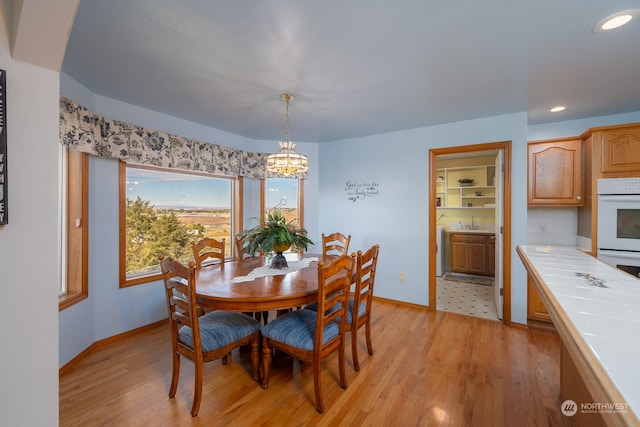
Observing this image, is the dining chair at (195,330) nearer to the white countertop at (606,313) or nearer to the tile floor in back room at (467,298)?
the white countertop at (606,313)

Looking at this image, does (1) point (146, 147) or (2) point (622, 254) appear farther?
(1) point (146, 147)

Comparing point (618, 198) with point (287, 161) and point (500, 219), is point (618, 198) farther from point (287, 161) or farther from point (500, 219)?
point (287, 161)

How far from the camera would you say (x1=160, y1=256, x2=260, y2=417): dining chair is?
1607 mm

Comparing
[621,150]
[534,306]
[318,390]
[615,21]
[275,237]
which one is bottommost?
[318,390]

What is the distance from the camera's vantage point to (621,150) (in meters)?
2.55

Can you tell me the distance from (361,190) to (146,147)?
2.72 meters

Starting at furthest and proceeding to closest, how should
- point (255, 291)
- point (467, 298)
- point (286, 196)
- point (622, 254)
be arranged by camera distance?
point (286, 196) → point (467, 298) → point (622, 254) → point (255, 291)

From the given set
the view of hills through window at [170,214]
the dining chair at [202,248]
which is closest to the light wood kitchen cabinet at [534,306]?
the dining chair at [202,248]

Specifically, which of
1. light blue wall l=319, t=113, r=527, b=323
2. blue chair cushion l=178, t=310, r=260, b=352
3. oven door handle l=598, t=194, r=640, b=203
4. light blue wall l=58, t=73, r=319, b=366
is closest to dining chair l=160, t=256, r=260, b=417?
blue chair cushion l=178, t=310, r=260, b=352

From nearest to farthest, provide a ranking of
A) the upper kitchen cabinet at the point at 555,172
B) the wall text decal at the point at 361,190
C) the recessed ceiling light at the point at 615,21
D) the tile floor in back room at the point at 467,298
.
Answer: the recessed ceiling light at the point at 615,21 → the upper kitchen cabinet at the point at 555,172 → the tile floor in back room at the point at 467,298 → the wall text decal at the point at 361,190

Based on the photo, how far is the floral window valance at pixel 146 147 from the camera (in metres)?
2.13

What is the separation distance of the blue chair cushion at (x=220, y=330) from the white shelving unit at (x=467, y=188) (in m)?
4.75

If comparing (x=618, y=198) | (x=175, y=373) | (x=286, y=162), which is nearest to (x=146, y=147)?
(x=286, y=162)

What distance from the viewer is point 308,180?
4.24 meters
